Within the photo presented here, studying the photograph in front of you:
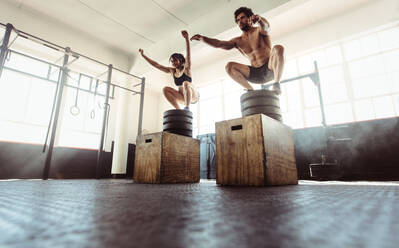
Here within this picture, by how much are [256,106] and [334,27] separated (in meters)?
4.25

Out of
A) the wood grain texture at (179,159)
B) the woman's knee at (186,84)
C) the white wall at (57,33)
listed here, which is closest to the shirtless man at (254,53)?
the woman's knee at (186,84)

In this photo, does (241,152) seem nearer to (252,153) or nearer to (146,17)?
(252,153)

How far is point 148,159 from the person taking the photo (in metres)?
2.10

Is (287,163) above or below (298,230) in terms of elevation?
above

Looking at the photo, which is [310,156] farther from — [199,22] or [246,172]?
[199,22]

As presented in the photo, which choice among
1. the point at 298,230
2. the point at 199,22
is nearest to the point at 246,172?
the point at 298,230

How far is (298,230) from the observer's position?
0.33 metres

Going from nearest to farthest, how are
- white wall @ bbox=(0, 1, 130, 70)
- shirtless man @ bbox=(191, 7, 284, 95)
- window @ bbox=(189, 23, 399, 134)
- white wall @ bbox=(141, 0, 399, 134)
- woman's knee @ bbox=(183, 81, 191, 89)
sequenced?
1. shirtless man @ bbox=(191, 7, 284, 95)
2. woman's knee @ bbox=(183, 81, 191, 89)
3. white wall @ bbox=(0, 1, 130, 70)
4. white wall @ bbox=(141, 0, 399, 134)
5. window @ bbox=(189, 23, 399, 134)

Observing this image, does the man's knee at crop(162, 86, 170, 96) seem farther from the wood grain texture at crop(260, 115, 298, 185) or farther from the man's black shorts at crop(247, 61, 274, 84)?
the wood grain texture at crop(260, 115, 298, 185)

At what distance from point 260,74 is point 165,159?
1.34m

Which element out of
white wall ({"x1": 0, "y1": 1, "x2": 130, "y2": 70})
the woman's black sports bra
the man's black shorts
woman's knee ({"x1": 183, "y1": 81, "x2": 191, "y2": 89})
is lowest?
the man's black shorts

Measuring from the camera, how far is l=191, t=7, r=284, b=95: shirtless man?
2.04 m

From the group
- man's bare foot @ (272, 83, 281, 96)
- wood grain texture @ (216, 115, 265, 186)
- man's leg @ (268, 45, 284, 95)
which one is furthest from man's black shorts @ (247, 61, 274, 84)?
wood grain texture @ (216, 115, 265, 186)

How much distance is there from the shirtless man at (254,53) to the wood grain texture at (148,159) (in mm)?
1094
